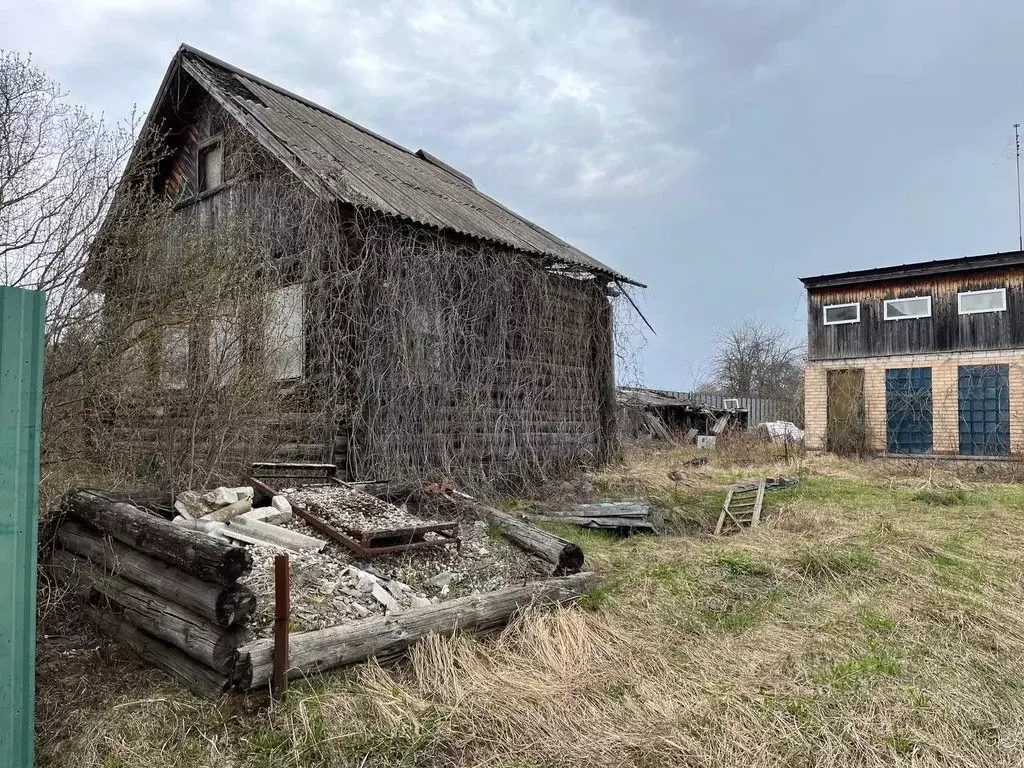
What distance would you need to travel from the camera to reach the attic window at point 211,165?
11.1 metres

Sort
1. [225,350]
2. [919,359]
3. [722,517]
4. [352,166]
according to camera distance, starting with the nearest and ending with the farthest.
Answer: [225,350] < [722,517] < [352,166] < [919,359]

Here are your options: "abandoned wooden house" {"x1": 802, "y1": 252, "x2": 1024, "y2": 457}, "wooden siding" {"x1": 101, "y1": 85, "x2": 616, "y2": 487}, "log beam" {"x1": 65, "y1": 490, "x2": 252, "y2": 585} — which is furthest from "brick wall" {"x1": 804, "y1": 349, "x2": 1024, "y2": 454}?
"log beam" {"x1": 65, "y1": 490, "x2": 252, "y2": 585}

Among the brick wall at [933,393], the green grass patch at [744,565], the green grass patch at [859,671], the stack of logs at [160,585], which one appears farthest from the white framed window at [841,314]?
the stack of logs at [160,585]

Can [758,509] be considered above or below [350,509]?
below

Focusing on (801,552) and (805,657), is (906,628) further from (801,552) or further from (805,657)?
(801,552)

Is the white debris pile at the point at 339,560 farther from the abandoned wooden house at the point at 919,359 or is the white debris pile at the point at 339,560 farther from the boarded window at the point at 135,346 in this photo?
the abandoned wooden house at the point at 919,359

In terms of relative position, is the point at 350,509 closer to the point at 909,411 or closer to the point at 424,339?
the point at 424,339

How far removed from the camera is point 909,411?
17.5 meters

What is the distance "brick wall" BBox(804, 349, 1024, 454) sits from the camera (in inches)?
630

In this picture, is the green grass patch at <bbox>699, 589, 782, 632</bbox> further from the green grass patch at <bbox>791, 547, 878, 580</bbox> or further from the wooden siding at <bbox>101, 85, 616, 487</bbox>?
the wooden siding at <bbox>101, 85, 616, 487</bbox>

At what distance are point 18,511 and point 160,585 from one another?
5.33 feet

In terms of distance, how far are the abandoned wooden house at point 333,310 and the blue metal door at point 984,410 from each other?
962 cm

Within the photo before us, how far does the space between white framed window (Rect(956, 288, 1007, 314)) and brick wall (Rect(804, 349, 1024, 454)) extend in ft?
3.40

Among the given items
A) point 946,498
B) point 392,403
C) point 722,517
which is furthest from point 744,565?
point 946,498
